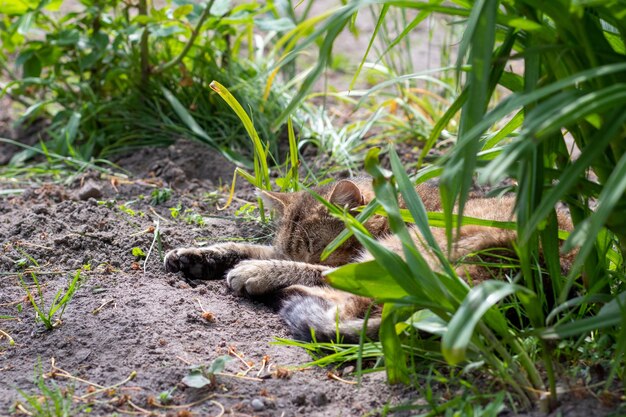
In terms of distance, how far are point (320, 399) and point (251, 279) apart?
1.01 metres

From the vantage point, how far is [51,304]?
3182 mm

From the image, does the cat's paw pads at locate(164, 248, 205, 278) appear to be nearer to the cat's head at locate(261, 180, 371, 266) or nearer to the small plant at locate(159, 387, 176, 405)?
the cat's head at locate(261, 180, 371, 266)

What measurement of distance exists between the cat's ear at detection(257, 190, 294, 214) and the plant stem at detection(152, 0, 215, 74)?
135 centimetres

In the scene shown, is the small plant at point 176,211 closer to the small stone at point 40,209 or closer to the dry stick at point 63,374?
the small stone at point 40,209

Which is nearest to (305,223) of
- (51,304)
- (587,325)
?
(51,304)

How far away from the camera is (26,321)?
10.0 ft

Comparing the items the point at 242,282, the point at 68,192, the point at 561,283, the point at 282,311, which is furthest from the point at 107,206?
the point at 561,283

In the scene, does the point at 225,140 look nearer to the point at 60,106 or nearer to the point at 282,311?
the point at 60,106

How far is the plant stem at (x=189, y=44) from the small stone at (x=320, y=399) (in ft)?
9.23

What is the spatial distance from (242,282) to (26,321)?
897 mm

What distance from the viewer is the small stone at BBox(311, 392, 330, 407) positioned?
8.31ft

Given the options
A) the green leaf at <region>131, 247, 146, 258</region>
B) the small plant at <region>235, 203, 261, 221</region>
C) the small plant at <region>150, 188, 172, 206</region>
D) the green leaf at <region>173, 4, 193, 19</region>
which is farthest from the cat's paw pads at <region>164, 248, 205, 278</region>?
the green leaf at <region>173, 4, 193, 19</region>

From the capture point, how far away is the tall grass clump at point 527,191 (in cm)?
192

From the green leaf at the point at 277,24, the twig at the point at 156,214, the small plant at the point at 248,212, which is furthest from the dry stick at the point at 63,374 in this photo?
the green leaf at the point at 277,24
